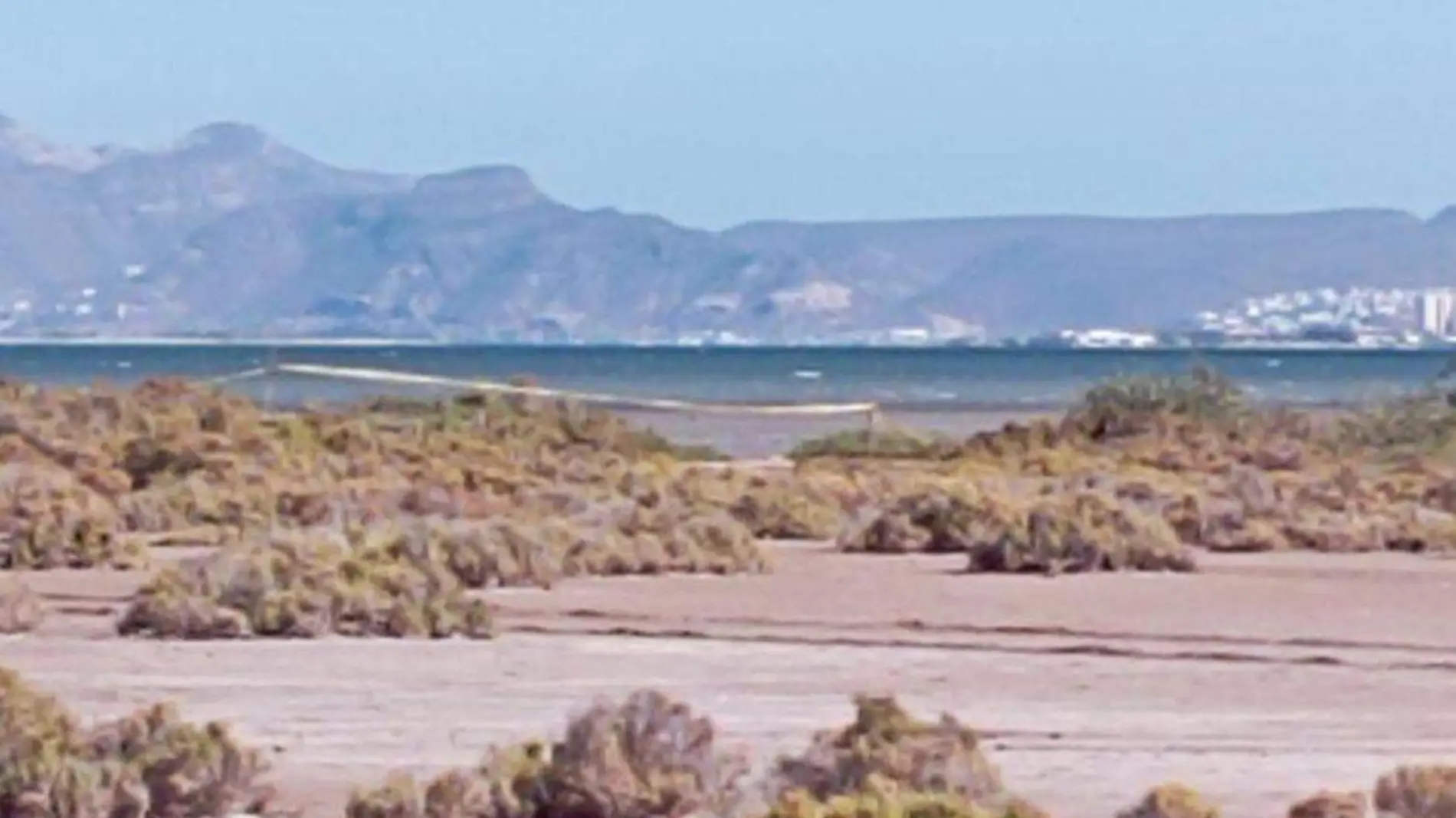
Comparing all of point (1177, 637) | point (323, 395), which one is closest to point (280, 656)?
point (1177, 637)

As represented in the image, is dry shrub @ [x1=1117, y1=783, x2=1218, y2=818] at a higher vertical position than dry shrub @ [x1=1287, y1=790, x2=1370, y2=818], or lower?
higher

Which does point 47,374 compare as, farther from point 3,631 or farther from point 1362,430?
point 3,631

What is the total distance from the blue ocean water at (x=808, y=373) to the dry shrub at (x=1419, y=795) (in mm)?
38777

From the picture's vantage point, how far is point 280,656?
19812mm

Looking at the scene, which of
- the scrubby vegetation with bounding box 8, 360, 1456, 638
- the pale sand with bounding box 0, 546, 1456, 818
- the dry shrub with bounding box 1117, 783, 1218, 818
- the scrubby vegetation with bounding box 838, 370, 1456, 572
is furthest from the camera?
the scrubby vegetation with bounding box 838, 370, 1456, 572

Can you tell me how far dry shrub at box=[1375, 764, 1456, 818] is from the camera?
1173cm

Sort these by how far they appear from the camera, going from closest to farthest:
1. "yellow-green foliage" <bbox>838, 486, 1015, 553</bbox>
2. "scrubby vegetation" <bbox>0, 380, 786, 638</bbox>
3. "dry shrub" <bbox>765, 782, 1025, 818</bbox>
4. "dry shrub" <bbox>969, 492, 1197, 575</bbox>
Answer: "dry shrub" <bbox>765, 782, 1025, 818</bbox> → "scrubby vegetation" <bbox>0, 380, 786, 638</bbox> → "dry shrub" <bbox>969, 492, 1197, 575</bbox> → "yellow-green foliage" <bbox>838, 486, 1015, 553</bbox>

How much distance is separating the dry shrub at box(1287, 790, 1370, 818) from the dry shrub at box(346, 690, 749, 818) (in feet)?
5.58

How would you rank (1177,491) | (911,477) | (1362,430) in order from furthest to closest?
(1362,430)
(911,477)
(1177,491)

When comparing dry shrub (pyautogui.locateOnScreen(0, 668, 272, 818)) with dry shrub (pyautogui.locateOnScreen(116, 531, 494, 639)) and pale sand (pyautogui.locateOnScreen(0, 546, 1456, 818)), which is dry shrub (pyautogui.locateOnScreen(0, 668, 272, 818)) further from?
dry shrub (pyautogui.locateOnScreen(116, 531, 494, 639))

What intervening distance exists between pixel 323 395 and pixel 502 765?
2968 inches

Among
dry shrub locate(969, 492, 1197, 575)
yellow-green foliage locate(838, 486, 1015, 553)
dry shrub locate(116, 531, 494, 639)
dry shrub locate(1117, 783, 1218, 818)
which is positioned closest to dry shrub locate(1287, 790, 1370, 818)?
dry shrub locate(1117, 783, 1218, 818)

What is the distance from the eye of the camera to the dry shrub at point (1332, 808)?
39.8 ft

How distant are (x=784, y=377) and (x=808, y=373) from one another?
943 cm
